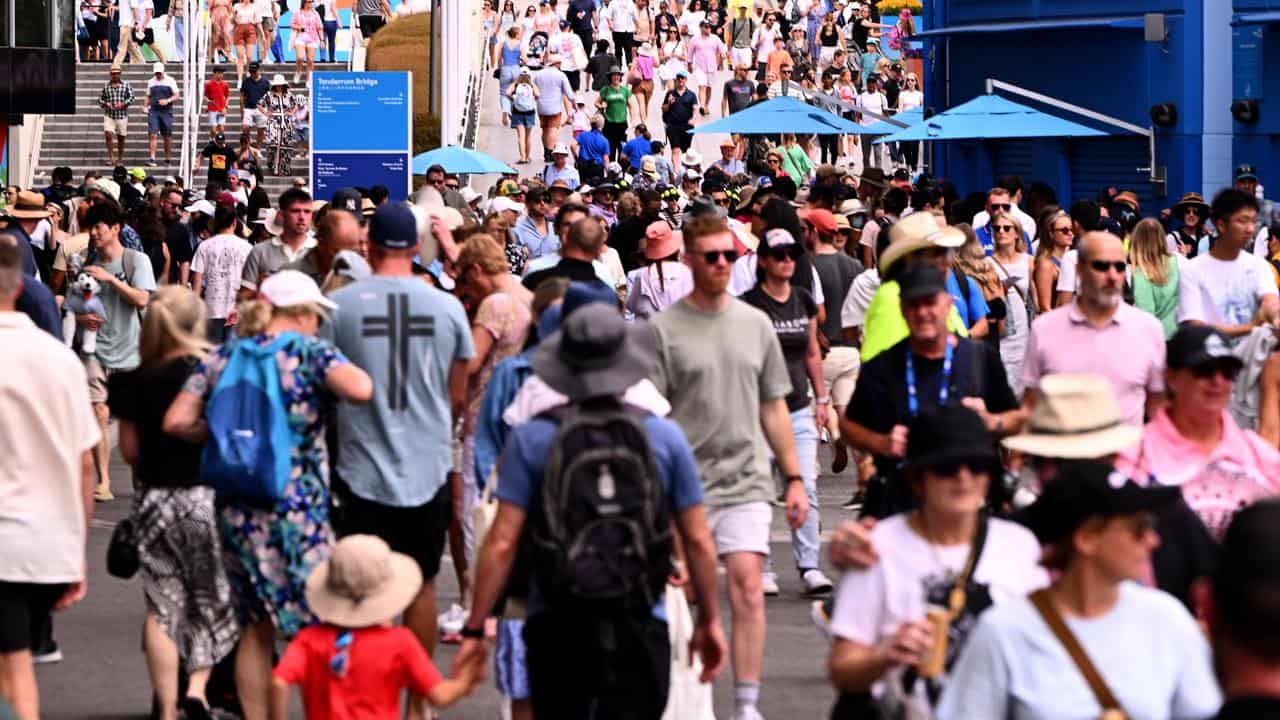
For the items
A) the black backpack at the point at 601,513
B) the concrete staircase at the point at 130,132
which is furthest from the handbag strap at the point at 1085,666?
the concrete staircase at the point at 130,132

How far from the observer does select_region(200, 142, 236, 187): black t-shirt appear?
32.5 m

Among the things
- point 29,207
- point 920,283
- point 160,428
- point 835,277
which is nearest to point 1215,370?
point 920,283

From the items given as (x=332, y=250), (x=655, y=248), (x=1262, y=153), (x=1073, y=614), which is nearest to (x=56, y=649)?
(x=332, y=250)

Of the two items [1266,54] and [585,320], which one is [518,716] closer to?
[585,320]

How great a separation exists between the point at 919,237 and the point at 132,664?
12.7ft

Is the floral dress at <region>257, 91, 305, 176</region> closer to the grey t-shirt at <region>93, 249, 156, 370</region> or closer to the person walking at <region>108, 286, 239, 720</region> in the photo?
the grey t-shirt at <region>93, 249, 156, 370</region>

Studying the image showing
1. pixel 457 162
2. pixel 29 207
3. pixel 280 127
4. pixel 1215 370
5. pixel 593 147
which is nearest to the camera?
pixel 1215 370

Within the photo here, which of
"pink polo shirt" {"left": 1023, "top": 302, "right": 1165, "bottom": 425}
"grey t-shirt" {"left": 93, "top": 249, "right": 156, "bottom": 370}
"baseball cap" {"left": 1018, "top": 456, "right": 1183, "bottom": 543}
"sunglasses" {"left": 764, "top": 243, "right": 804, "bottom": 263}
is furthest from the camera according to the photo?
"grey t-shirt" {"left": 93, "top": 249, "right": 156, "bottom": 370}

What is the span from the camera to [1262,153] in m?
28.0

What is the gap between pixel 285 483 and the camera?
7.78 meters

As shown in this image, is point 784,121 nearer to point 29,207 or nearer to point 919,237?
point 29,207

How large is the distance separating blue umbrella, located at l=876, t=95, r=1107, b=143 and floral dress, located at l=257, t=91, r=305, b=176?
14.6 metres

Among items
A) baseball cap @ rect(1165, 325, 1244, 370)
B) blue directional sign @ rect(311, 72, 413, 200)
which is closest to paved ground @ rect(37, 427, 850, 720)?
baseball cap @ rect(1165, 325, 1244, 370)

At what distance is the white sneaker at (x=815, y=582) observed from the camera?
460 inches
